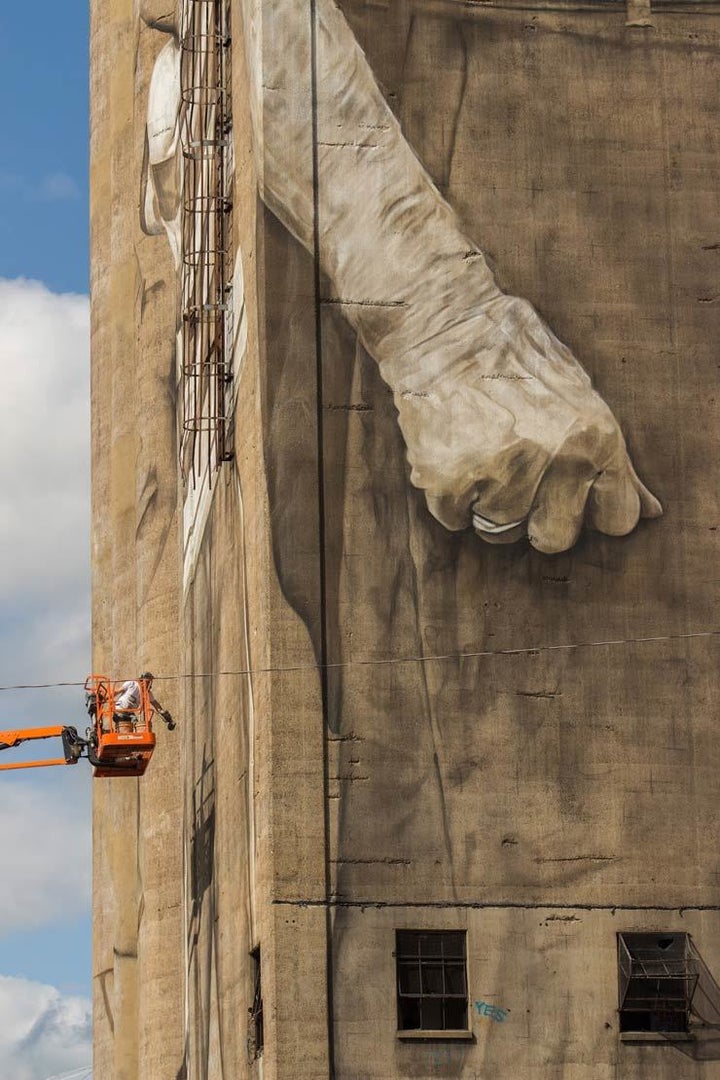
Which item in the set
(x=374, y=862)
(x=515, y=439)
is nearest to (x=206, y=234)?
(x=515, y=439)

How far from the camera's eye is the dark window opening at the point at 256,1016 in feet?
105

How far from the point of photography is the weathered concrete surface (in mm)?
31797

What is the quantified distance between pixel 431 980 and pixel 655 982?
3.20 m

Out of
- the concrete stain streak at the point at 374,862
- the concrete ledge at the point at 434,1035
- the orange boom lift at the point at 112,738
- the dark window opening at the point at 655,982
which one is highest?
the orange boom lift at the point at 112,738

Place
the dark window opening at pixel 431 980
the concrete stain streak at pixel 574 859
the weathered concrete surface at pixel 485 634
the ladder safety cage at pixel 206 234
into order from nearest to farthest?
the dark window opening at pixel 431 980 < the weathered concrete surface at pixel 485 634 < the concrete stain streak at pixel 574 859 < the ladder safety cage at pixel 206 234

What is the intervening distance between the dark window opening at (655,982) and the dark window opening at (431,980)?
2.30 metres

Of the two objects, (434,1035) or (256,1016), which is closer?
(434,1035)

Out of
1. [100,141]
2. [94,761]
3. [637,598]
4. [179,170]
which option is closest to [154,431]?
[179,170]

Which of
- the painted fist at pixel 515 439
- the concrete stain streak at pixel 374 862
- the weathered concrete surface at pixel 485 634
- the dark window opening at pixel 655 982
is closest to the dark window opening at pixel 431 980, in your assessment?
the weathered concrete surface at pixel 485 634

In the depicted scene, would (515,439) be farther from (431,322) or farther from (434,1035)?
(434,1035)

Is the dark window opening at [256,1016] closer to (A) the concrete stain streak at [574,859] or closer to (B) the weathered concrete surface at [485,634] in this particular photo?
(B) the weathered concrete surface at [485,634]

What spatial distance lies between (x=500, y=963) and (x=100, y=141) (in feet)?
122

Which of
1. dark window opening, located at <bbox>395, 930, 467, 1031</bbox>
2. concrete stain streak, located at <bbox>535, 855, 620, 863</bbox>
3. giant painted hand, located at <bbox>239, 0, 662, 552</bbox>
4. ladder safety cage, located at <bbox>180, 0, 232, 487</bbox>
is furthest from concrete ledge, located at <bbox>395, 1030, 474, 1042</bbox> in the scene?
ladder safety cage, located at <bbox>180, 0, 232, 487</bbox>

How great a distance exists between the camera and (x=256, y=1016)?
3222cm
